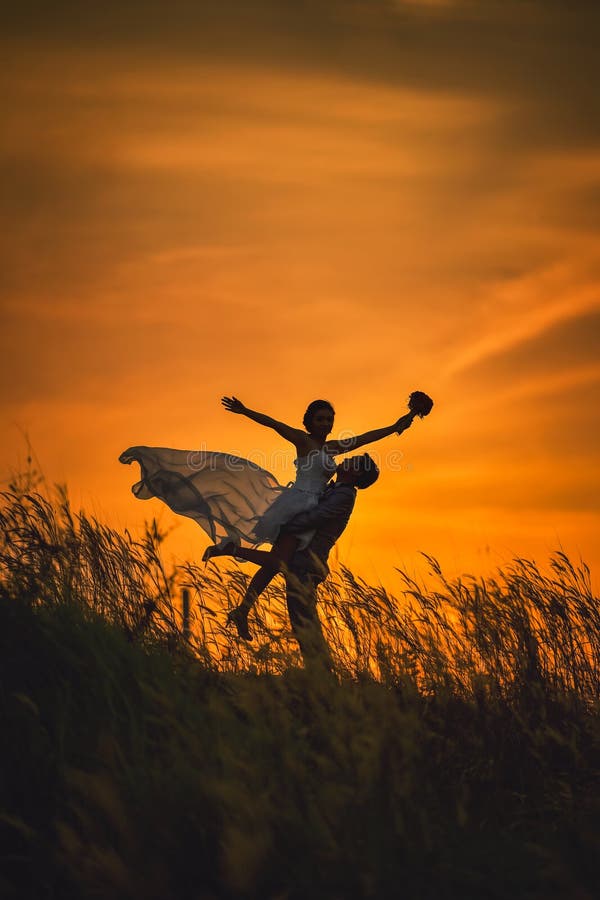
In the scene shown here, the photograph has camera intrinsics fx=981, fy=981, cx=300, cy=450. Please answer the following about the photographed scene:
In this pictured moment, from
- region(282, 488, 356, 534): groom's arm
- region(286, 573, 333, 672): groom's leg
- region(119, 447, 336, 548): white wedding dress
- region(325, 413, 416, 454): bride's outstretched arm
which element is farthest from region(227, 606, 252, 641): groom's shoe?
region(325, 413, 416, 454): bride's outstretched arm

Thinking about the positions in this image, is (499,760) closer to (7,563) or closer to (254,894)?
(254,894)

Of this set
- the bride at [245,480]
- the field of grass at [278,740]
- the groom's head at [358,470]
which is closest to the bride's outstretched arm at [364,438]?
the bride at [245,480]

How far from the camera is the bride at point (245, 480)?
7.71 m

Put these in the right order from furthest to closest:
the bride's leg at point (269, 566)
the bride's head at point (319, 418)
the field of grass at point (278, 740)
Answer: the bride's head at point (319, 418), the bride's leg at point (269, 566), the field of grass at point (278, 740)

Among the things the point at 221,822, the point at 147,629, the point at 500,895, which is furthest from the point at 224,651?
the point at 500,895

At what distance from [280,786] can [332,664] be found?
1.75 m

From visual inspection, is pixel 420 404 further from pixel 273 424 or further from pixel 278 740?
pixel 278 740

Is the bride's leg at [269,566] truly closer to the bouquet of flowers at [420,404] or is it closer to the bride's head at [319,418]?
the bride's head at [319,418]

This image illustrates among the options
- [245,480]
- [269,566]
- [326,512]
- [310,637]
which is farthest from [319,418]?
[310,637]

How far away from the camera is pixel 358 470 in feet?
24.0

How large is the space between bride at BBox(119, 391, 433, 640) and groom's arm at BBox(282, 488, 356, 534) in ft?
0.56

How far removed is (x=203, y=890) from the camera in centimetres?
362

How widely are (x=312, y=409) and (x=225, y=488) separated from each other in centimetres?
99

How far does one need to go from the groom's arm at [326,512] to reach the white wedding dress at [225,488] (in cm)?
30
